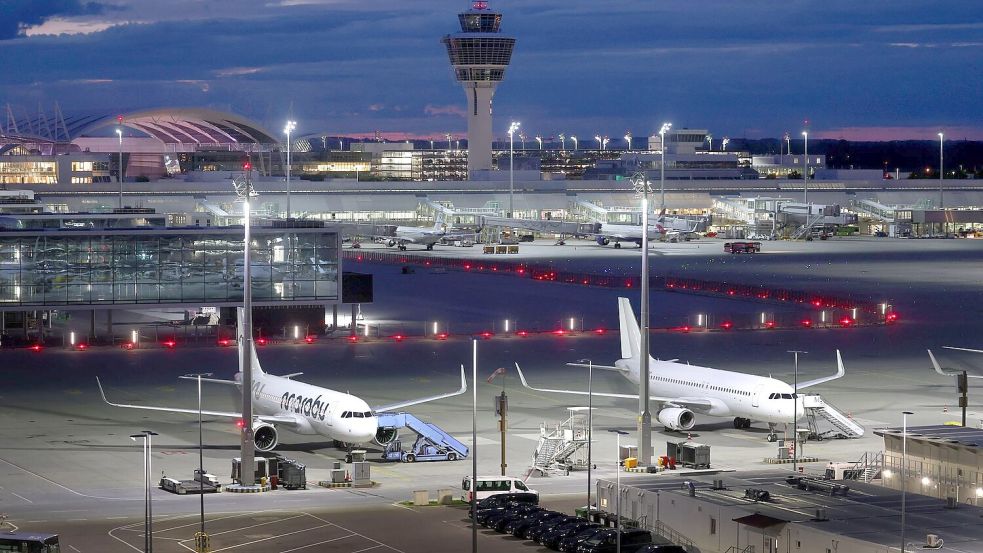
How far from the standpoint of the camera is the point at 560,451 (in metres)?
58.2

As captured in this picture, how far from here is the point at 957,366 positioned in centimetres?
8769

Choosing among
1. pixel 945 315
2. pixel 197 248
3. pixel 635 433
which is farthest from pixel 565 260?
pixel 635 433

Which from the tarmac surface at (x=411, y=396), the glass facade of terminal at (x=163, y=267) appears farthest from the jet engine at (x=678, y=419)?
the glass facade of terminal at (x=163, y=267)

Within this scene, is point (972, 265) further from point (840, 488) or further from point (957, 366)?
point (840, 488)

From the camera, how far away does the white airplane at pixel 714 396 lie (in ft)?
212

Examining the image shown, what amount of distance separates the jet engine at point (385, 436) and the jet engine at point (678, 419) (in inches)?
468

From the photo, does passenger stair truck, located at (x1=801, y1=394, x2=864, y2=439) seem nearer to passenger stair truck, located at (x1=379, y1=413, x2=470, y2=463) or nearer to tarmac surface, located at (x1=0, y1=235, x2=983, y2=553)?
tarmac surface, located at (x1=0, y1=235, x2=983, y2=553)

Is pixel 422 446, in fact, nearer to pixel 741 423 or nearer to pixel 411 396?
pixel 741 423

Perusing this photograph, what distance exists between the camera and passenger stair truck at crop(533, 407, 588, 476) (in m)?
57.6

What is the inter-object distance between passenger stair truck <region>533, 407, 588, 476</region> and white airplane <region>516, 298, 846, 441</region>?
4.34 meters

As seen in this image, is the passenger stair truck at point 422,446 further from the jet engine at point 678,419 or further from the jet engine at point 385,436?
the jet engine at point 678,419

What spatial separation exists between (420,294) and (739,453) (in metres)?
74.2

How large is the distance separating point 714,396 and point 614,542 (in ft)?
80.9

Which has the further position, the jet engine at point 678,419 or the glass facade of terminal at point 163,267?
the glass facade of terminal at point 163,267
